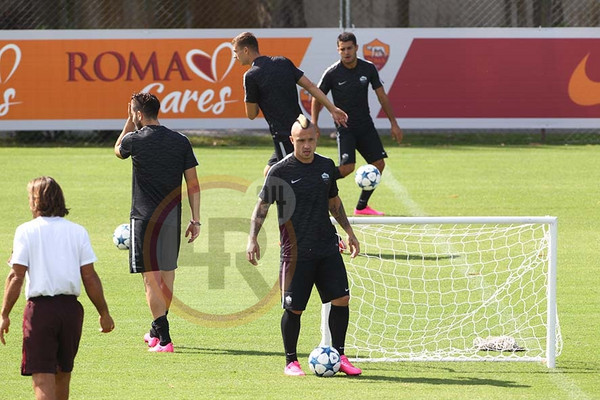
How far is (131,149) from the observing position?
8336mm

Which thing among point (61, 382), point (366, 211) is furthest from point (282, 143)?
point (61, 382)

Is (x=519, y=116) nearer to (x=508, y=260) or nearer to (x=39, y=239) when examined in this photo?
(x=508, y=260)

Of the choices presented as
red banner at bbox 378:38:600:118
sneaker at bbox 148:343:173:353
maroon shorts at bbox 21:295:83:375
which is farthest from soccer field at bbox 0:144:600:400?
maroon shorts at bbox 21:295:83:375

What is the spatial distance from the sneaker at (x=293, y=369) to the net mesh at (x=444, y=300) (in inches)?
27.7

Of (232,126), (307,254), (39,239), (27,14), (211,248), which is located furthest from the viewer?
(27,14)

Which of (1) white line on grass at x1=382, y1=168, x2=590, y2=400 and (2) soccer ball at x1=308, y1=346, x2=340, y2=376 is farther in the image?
(2) soccer ball at x1=308, y1=346, x2=340, y2=376

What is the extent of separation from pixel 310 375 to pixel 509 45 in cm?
1484

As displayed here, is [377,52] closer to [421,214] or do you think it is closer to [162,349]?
[421,214]

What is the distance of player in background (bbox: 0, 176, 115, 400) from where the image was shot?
19.6 ft

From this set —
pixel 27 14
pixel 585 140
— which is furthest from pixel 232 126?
pixel 585 140

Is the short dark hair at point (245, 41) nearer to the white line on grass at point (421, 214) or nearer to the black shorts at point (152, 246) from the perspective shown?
the black shorts at point (152, 246)

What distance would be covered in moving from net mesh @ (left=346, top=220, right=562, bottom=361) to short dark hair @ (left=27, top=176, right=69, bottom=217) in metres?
3.07

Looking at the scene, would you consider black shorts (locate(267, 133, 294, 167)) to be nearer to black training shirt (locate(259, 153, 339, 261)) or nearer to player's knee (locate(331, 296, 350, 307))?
black training shirt (locate(259, 153, 339, 261))

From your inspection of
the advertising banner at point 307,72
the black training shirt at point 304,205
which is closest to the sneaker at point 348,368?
the black training shirt at point 304,205
